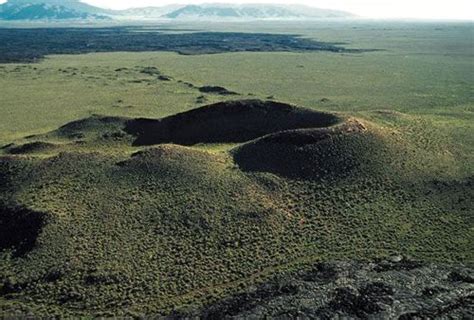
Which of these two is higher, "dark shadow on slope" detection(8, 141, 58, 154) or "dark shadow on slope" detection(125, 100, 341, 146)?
"dark shadow on slope" detection(125, 100, 341, 146)

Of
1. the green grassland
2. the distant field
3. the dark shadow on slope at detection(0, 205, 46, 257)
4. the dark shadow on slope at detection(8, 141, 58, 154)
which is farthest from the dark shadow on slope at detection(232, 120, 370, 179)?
the dark shadow on slope at detection(8, 141, 58, 154)

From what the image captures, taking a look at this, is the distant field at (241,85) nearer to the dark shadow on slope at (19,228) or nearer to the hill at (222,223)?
the hill at (222,223)

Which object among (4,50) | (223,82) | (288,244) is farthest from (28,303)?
(4,50)

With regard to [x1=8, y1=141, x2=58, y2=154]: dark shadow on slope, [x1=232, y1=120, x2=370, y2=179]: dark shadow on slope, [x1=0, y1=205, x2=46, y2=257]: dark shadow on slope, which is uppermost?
[x1=232, y1=120, x2=370, y2=179]: dark shadow on slope

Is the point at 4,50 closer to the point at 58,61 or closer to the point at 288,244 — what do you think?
the point at 58,61

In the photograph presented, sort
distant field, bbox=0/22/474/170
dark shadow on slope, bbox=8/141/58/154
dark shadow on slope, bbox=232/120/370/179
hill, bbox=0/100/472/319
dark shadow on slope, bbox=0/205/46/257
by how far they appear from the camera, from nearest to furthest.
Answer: hill, bbox=0/100/472/319, dark shadow on slope, bbox=0/205/46/257, dark shadow on slope, bbox=232/120/370/179, dark shadow on slope, bbox=8/141/58/154, distant field, bbox=0/22/474/170

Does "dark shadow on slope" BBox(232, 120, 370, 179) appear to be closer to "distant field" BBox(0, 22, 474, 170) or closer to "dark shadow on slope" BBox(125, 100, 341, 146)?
"dark shadow on slope" BBox(125, 100, 341, 146)

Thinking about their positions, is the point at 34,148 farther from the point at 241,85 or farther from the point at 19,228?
the point at 241,85

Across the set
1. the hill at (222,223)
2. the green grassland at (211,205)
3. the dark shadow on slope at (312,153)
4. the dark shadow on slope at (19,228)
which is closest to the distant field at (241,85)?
the green grassland at (211,205)
